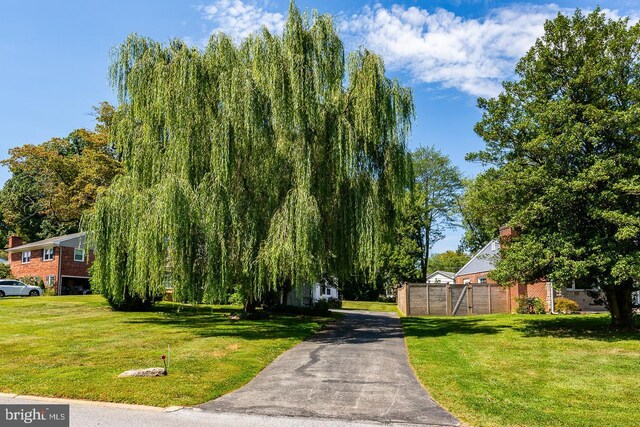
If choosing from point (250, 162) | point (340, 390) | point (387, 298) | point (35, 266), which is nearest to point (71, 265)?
point (35, 266)

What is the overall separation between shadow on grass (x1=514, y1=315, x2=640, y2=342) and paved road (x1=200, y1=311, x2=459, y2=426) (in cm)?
614

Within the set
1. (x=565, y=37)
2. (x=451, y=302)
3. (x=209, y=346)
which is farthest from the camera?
(x=451, y=302)

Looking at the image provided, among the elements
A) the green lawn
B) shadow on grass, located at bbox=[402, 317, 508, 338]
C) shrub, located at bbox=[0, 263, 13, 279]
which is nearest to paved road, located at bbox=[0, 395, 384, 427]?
shadow on grass, located at bbox=[402, 317, 508, 338]

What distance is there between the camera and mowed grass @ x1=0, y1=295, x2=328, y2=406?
853 cm

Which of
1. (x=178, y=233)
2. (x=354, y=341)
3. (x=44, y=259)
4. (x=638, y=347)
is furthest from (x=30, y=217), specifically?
(x=638, y=347)

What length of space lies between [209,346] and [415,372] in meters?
5.78

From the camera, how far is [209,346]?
13.2 metres

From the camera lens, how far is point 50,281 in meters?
37.4

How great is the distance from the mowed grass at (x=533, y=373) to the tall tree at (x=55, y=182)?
35.1 m

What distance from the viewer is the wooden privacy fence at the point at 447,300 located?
26.1 m

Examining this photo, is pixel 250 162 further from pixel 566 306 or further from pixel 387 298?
pixel 387 298

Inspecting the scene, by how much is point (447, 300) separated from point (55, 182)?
41116 mm

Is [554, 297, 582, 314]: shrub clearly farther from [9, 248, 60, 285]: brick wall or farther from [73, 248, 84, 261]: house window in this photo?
[9, 248, 60, 285]: brick wall

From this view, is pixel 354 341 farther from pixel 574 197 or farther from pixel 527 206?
pixel 574 197
